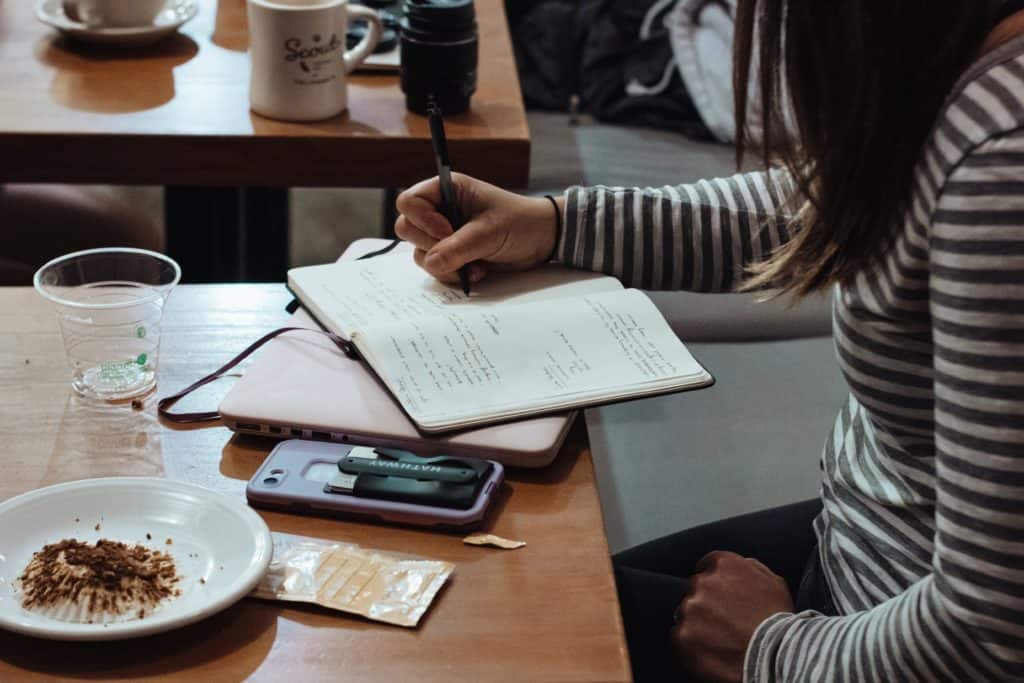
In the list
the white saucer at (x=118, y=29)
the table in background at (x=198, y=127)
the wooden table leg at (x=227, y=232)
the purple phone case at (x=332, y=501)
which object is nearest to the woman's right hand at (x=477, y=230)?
the purple phone case at (x=332, y=501)

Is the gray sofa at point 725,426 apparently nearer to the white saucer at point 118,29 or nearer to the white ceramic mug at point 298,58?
the white ceramic mug at point 298,58

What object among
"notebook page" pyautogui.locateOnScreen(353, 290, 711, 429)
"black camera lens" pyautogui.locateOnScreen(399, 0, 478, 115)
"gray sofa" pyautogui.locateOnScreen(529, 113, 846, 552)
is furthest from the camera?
"black camera lens" pyautogui.locateOnScreen(399, 0, 478, 115)

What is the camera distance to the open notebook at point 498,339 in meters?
0.84

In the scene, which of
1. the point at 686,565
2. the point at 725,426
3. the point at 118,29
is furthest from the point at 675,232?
the point at 118,29

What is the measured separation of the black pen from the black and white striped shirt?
1.06ft

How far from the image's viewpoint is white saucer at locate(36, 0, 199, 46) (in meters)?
1.52

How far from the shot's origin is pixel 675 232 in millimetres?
1045

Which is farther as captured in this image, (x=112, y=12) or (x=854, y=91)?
(x=112, y=12)

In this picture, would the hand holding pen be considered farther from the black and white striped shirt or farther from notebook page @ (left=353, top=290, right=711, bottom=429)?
the black and white striped shirt

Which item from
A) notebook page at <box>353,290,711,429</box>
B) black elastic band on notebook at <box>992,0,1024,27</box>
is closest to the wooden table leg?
notebook page at <box>353,290,711,429</box>

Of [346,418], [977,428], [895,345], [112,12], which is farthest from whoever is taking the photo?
[112,12]

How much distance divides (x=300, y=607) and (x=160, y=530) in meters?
0.11

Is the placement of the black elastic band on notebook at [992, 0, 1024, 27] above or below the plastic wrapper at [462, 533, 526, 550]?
above

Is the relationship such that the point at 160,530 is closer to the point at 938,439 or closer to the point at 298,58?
the point at 938,439
